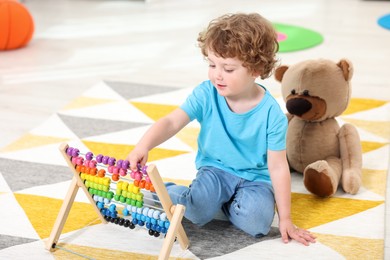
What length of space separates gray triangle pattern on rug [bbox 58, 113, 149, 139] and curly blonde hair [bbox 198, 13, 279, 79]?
86cm

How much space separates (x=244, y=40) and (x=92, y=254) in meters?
0.65

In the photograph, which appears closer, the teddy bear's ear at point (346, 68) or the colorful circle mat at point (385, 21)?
the teddy bear's ear at point (346, 68)

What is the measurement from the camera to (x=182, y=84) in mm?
2873

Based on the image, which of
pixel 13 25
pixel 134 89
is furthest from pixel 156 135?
pixel 13 25

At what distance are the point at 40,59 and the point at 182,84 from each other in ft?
2.67

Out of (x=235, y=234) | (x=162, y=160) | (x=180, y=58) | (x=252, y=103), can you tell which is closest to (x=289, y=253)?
(x=235, y=234)

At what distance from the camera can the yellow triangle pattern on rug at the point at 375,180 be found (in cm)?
193

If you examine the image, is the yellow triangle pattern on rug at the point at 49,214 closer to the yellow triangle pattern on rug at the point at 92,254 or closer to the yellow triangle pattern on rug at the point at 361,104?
the yellow triangle pattern on rug at the point at 92,254

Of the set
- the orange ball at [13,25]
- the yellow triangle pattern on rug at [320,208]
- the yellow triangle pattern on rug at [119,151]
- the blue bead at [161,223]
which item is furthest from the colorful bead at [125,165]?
the orange ball at [13,25]

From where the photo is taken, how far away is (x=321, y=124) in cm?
197

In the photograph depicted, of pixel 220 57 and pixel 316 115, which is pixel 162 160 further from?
pixel 220 57

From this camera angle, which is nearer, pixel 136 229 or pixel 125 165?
pixel 125 165

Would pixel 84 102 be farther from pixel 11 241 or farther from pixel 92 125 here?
pixel 11 241

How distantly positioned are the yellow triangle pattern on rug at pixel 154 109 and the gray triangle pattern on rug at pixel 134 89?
0.11 metres
